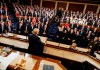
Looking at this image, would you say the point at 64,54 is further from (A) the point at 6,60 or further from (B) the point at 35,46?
(A) the point at 6,60

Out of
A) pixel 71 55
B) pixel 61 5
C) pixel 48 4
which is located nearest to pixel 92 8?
pixel 61 5

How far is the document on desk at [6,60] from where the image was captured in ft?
7.87

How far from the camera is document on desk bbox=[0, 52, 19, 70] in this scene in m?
2.40

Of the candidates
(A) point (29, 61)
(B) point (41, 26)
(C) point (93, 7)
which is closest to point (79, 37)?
(B) point (41, 26)

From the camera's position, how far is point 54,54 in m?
4.06

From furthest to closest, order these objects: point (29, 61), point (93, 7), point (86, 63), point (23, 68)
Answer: point (93, 7), point (86, 63), point (29, 61), point (23, 68)

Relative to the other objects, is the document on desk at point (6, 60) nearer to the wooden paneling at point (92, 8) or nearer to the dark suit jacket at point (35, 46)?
the dark suit jacket at point (35, 46)

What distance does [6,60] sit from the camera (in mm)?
2625

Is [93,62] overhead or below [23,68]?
below

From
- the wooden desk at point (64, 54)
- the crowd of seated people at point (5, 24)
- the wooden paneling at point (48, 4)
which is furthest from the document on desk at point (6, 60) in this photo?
the wooden paneling at point (48, 4)

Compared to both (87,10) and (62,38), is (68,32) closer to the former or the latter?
(62,38)

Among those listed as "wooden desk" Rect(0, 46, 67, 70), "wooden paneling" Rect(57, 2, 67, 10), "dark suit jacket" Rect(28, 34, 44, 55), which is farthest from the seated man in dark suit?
"wooden paneling" Rect(57, 2, 67, 10)

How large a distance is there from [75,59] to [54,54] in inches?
26.8

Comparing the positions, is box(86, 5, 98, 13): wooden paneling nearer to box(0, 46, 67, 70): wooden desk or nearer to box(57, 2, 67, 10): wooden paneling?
box(57, 2, 67, 10): wooden paneling
